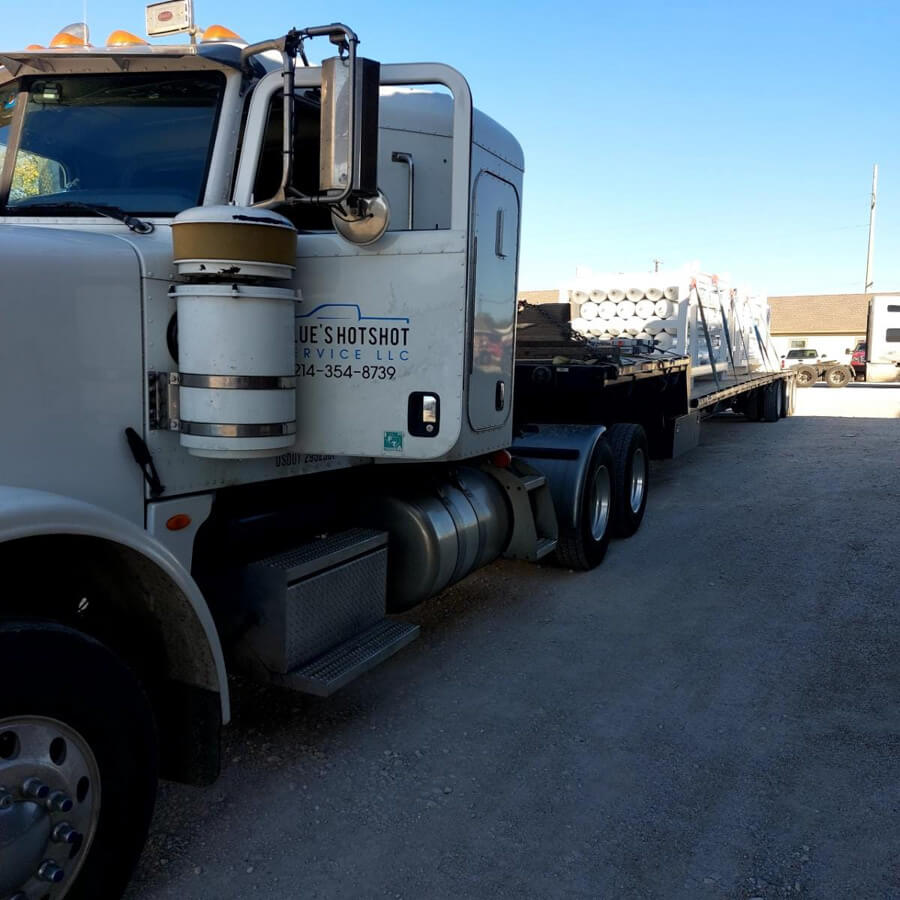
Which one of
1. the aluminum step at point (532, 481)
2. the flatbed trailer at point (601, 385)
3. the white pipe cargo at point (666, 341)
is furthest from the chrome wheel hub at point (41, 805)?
the white pipe cargo at point (666, 341)

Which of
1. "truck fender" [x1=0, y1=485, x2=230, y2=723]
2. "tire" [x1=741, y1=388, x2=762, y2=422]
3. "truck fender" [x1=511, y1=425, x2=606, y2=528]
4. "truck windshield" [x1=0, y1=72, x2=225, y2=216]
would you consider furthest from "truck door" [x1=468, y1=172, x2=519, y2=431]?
"tire" [x1=741, y1=388, x2=762, y2=422]

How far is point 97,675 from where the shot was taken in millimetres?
2268

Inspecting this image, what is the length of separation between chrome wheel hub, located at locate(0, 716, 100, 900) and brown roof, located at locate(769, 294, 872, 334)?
51.1 m

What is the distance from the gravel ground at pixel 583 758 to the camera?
283cm

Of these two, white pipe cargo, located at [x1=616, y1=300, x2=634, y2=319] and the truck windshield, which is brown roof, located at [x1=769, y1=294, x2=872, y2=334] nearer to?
white pipe cargo, located at [x1=616, y1=300, x2=634, y2=319]

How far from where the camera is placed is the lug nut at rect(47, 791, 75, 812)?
2156 millimetres

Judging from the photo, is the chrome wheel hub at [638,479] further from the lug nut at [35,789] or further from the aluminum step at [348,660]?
the lug nut at [35,789]

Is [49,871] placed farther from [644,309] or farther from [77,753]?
[644,309]

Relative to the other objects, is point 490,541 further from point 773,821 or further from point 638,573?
point 773,821

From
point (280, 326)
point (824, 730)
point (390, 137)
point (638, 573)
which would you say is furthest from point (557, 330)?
point (280, 326)

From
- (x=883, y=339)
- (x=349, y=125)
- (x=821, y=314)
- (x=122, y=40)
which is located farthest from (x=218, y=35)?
(x=821, y=314)

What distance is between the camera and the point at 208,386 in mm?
2811

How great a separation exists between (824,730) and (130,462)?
3165mm

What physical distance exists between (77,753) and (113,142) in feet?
7.38
